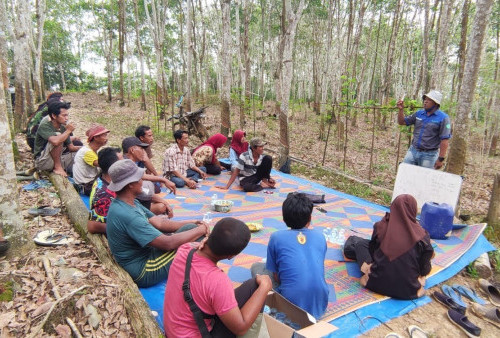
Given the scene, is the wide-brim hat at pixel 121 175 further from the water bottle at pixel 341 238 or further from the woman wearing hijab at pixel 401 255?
the water bottle at pixel 341 238

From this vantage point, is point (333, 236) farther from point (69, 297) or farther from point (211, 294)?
point (69, 297)

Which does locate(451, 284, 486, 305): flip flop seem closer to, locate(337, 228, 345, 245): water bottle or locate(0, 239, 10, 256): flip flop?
locate(337, 228, 345, 245): water bottle

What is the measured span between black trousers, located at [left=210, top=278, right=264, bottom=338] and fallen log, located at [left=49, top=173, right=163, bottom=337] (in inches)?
17.0

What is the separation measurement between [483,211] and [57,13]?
29.4 m

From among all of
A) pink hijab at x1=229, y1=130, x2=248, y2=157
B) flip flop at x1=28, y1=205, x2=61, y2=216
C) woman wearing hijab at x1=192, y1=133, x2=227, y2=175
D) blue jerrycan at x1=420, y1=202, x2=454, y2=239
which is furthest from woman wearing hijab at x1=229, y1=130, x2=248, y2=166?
blue jerrycan at x1=420, y1=202, x2=454, y2=239

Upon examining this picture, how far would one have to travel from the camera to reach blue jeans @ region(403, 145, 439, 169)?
5.28m

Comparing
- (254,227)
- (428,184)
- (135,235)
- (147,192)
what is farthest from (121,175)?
(428,184)

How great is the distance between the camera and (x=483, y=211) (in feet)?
21.2

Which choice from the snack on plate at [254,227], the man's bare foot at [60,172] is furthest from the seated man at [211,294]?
the man's bare foot at [60,172]

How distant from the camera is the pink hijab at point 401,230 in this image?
2764mm

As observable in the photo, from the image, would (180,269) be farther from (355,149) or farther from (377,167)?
(355,149)

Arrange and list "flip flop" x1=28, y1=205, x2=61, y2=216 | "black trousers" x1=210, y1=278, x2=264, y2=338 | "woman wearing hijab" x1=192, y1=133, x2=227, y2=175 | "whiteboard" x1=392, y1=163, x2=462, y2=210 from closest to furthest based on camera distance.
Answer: "black trousers" x1=210, y1=278, x2=264, y2=338
"flip flop" x1=28, y1=205, x2=61, y2=216
"whiteboard" x1=392, y1=163, x2=462, y2=210
"woman wearing hijab" x1=192, y1=133, x2=227, y2=175

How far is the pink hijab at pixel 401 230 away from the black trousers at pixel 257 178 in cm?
341

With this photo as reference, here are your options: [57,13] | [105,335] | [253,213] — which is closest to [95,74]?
[57,13]
